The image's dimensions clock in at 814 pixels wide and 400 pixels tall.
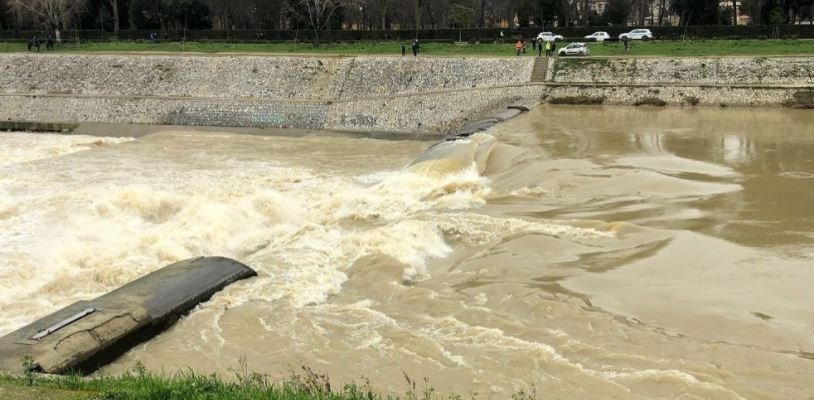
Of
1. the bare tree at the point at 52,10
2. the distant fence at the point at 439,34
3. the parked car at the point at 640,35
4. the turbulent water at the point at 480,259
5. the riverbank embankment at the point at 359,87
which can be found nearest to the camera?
the turbulent water at the point at 480,259

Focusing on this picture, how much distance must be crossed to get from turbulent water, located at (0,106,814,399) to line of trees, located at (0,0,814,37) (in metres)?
34.6

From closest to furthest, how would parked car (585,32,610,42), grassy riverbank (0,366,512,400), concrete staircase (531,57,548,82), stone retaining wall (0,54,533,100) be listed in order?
grassy riverbank (0,366,512,400) < concrete staircase (531,57,548,82) < stone retaining wall (0,54,533,100) < parked car (585,32,610,42)

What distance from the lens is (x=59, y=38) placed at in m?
55.4

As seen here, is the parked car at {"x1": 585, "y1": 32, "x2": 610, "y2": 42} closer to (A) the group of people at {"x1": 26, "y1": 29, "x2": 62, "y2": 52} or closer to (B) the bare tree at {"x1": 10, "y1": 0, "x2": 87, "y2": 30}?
(A) the group of people at {"x1": 26, "y1": 29, "x2": 62, "y2": 52}

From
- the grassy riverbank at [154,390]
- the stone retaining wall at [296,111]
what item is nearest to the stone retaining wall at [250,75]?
the stone retaining wall at [296,111]

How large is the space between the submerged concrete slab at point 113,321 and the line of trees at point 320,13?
4327 centimetres

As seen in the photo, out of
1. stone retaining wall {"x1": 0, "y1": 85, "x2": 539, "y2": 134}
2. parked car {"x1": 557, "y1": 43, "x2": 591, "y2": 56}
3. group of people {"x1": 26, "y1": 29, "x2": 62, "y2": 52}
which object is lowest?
stone retaining wall {"x1": 0, "y1": 85, "x2": 539, "y2": 134}

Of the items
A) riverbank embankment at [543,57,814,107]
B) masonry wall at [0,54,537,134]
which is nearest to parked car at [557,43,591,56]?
riverbank embankment at [543,57,814,107]

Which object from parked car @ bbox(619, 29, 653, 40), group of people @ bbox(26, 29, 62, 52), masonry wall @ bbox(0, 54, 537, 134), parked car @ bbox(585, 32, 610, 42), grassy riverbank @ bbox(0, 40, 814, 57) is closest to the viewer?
masonry wall @ bbox(0, 54, 537, 134)

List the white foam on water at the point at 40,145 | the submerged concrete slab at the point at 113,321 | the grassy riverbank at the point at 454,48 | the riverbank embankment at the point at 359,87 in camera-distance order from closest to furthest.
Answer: the submerged concrete slab at the point at 113,321 < the white foam on water at the point at 40,145 < the riverbank embankment at the point at 359,87 < the grassy riverbank at the point at 454,48

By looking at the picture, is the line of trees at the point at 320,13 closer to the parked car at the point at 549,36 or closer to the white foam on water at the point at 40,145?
the parked car at the point at 549,36

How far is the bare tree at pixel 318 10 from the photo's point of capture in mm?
55438

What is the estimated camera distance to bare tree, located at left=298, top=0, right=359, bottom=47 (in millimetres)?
55438

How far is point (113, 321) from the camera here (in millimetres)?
10664
